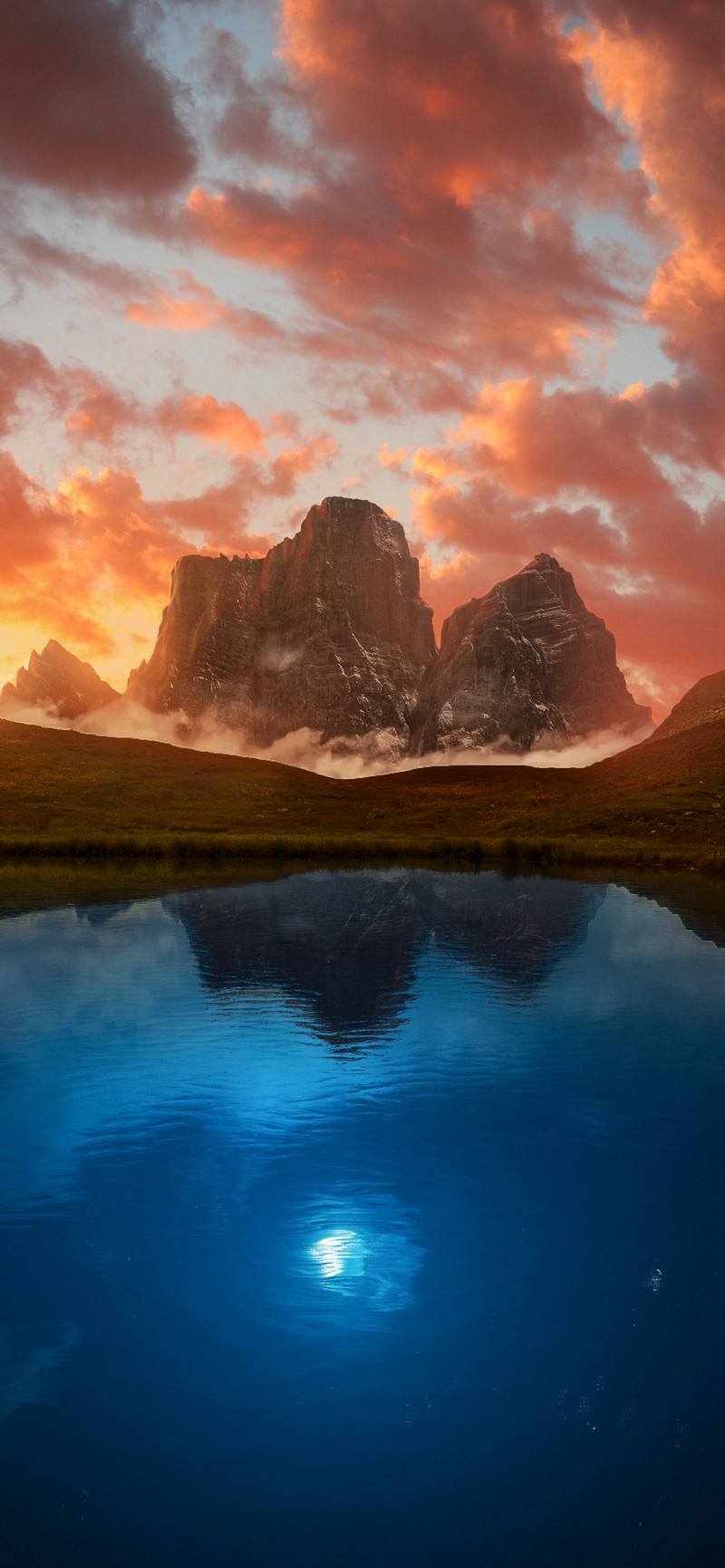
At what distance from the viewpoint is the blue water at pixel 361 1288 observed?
9453 mm

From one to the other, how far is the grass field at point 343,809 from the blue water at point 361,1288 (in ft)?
213

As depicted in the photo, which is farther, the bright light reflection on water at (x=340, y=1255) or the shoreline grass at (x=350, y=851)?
the shoreline grass at (x=350, y=851)

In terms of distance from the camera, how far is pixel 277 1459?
10188 millimetres

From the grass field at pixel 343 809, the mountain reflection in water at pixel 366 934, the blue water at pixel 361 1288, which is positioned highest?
the grass field at pixel 343 809

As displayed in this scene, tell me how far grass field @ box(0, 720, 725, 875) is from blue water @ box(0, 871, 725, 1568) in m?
64.8

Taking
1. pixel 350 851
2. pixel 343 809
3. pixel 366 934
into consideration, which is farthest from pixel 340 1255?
pixel 343 809

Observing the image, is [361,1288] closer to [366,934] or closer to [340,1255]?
[340,1255]

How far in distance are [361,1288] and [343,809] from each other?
131m

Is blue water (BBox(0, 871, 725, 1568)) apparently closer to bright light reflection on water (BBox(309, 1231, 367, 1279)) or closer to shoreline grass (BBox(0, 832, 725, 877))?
bright light reflection on water (BBox(309, 1231, 367, 1279))

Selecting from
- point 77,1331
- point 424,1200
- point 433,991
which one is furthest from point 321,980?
point 77,1331

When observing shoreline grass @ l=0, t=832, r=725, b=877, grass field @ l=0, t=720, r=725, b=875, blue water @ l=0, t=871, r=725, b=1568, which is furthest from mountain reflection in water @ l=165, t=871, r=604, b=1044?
grass field @ l=0, t=720, r=725, b=875

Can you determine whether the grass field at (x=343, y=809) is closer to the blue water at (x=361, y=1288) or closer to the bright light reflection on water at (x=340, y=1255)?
the blue water at (x=361, y=1288)

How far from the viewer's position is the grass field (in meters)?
93.9

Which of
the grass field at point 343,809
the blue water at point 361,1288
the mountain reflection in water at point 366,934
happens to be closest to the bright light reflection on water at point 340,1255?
the blue water at point 361,1288
